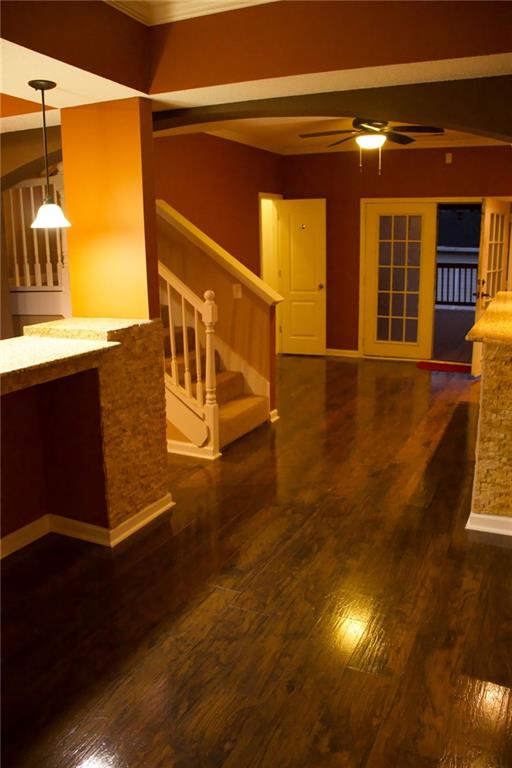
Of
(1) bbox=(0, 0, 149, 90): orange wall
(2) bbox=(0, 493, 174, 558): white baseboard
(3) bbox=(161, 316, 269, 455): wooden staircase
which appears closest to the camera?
(1) bbox=(0, 0, 149, 90): orange wall

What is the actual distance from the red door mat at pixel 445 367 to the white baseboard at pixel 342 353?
0.86 m

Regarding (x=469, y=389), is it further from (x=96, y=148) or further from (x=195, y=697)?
(x=195, y=697)

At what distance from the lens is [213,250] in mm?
5102

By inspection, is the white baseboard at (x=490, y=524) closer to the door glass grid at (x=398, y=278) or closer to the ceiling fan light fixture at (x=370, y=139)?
the ceiling fan light fixture at (x=370, y=139)

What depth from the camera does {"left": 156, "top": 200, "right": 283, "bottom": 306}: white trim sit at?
16.0 feet

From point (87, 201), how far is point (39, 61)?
36.5 inches

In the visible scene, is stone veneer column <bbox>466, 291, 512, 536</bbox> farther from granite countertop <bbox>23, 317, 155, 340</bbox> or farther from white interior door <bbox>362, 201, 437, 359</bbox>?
white interior door <bbox>362, 201, 437, 359</bbox>

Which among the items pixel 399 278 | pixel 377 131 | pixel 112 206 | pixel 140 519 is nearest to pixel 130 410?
pixel 140 519

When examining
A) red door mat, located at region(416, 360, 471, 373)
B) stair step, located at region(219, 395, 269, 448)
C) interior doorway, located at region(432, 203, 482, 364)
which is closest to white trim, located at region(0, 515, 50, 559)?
stair step, located at region(219, 395, 269, 448)

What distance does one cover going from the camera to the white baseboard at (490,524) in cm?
345

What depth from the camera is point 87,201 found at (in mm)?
3555

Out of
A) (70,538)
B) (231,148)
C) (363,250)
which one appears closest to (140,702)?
(70,538)

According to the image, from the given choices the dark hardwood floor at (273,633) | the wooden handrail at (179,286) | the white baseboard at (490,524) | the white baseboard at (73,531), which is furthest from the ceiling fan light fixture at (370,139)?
the white baseboard at (73,531)

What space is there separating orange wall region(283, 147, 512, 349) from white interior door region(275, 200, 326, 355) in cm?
12
